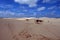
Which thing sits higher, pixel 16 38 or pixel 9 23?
pixel 9 23

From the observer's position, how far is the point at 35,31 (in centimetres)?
131

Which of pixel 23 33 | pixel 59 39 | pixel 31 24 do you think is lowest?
Answer: pixel 59 39

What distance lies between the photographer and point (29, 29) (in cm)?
132

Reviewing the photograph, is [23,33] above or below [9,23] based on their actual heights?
below

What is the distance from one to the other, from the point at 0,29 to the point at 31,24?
44 cm

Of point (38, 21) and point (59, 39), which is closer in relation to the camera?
point (59, 39)

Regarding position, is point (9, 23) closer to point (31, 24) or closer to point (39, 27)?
point (31, 24)

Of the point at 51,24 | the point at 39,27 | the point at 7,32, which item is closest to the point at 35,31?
the point at 39,27

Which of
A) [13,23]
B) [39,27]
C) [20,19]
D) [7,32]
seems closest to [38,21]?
[39,27]

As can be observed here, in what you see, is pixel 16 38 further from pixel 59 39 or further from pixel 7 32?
pixel 59 39

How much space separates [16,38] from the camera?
1.22 metres

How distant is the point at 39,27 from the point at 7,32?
46 cm

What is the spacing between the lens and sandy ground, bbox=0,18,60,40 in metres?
1.24

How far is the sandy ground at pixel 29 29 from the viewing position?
1.24m
